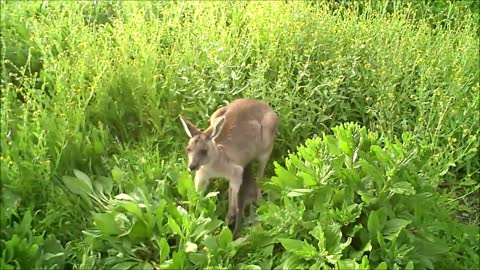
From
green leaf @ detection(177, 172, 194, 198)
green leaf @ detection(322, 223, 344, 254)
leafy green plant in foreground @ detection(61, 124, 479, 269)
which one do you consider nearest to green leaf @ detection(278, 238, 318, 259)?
leafy green plant in foreground @ detection(61, 124, 479, 269)

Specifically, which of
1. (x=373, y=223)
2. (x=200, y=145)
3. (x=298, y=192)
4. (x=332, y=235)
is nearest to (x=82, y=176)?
(x=200, y=145)

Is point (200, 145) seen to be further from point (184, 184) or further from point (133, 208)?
point (133, 208)

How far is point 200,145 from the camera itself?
4562mm

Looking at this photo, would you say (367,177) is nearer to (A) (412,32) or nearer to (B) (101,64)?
(B) (101,64)

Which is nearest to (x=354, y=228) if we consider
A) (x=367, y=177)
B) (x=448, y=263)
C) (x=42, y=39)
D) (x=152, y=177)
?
(x=367, y=177)

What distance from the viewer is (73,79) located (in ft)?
17.3

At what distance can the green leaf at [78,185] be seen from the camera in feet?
15.2

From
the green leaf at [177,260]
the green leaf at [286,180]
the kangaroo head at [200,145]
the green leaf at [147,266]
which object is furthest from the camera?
the kangaroo head at [200,145]

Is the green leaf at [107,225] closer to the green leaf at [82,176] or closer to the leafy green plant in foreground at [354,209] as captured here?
the green leaf at [82,176]

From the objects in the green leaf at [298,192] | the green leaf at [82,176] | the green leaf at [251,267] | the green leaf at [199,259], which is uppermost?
the green leaf at [298,192]

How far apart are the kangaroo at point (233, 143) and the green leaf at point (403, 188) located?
1.03m

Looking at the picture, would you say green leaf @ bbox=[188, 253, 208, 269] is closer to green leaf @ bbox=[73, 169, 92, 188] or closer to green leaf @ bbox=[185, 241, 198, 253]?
green leaf @ bbox=[185, 241, 198, 253]

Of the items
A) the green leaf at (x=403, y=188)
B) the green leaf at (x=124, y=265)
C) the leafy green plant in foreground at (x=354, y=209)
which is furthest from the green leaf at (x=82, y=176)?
the green leaf at (x=403, y=188)

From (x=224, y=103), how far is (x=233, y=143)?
2.37 ft
